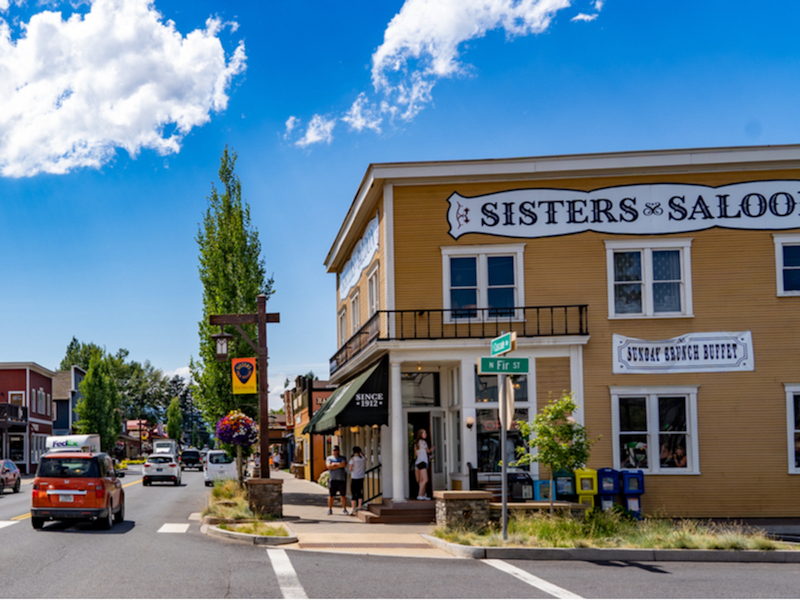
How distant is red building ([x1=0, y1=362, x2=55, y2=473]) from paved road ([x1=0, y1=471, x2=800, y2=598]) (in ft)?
154

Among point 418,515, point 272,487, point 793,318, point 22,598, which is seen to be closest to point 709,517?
point 793,318

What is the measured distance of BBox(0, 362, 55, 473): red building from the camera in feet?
190

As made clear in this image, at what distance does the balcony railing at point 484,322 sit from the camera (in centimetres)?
1986

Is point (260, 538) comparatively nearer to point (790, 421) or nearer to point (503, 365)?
point (503, 365)

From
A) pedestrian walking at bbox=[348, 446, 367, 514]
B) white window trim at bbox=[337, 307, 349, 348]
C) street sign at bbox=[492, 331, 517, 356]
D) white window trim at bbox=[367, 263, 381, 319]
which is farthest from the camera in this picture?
white window trim at bbox=[337, 307, 349, 348]

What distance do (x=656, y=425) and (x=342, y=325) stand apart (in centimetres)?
1391

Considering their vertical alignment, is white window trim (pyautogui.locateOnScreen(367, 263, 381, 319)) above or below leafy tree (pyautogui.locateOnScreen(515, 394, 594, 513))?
above

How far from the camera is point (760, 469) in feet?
63.8

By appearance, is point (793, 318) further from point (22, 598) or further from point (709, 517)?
point (22, 598)

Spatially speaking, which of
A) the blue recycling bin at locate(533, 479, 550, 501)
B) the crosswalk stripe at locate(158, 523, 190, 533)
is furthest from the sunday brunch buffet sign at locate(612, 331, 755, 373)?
the crosswalk stripe at locate(158, 523, 190, 533)

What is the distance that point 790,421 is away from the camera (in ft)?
64.4

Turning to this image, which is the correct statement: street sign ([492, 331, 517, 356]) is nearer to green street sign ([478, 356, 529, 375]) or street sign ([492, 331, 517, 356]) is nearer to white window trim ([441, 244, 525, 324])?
green street sign ([478, 356, 529, 375])

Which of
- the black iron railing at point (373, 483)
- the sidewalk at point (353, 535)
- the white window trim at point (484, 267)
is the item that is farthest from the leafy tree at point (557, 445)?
the black iron railing at point (373, 483)

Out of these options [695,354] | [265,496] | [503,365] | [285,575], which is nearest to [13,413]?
[265,496]
